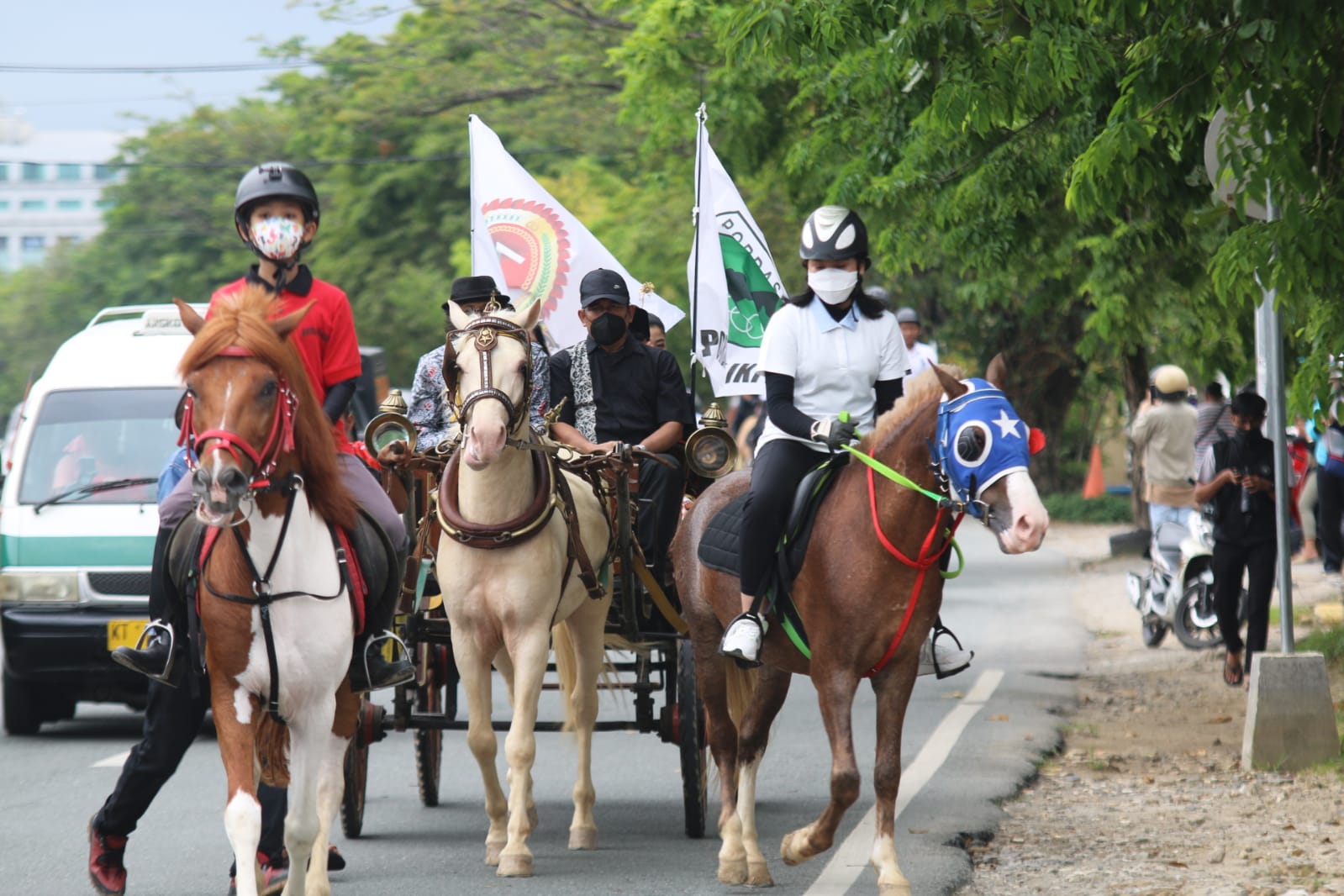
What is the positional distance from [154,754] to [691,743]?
2.75 meters

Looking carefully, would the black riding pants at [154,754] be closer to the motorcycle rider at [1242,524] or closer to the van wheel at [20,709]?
the van wheel at [20,709]

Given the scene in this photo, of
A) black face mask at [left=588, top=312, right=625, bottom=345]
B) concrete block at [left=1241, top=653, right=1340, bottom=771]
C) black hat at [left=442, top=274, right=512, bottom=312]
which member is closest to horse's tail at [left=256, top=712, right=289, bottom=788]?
black hat at [left=442, top=274, right=512, bottom=312]

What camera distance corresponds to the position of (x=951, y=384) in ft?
23.3

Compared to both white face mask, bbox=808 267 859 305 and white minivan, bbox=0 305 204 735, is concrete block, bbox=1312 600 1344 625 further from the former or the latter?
white face mask, bbox=808 267 859 305

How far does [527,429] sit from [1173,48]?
3208 millimetres

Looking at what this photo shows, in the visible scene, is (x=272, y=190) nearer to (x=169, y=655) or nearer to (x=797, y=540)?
(x=169, y=655)

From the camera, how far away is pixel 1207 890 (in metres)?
7.36

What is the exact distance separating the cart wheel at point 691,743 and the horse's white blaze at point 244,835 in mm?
3090

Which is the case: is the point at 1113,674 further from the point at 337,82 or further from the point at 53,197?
the point at 53,197

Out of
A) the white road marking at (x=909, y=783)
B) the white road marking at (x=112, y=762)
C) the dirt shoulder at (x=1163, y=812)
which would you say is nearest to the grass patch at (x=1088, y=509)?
Result: the white road marking at (x=909, y=783)

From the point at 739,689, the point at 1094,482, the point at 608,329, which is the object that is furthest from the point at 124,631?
the point at 1094,482

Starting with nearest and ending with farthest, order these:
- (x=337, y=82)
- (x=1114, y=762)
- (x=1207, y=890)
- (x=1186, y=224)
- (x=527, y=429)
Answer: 1. (x=1207, y=890)
2. (x=527, y=429)
3. (x=1114, y=762)
4. (x=1186, y=224)
5. (x=337, y=82)

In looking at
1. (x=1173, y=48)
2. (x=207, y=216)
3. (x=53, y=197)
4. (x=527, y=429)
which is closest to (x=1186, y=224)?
(x=1173, y=48)

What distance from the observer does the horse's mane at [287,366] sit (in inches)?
231
